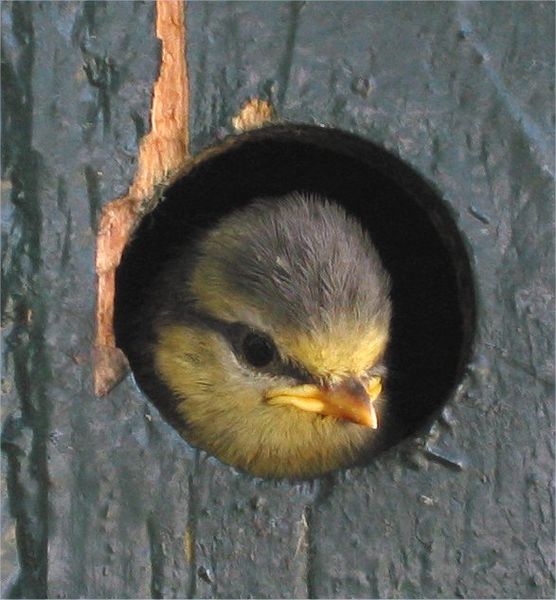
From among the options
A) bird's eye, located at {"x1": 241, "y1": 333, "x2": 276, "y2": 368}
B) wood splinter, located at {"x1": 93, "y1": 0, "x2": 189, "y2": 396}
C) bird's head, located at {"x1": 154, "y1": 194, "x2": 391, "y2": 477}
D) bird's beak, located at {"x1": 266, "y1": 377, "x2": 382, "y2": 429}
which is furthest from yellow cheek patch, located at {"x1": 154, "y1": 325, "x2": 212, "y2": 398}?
wood splinter, located at {"x1": 93, "y1": 0, "x2": 189, "y2": 396}

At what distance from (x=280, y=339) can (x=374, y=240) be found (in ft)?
2.07

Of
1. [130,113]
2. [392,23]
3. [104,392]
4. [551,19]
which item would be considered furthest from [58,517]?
[551,19]

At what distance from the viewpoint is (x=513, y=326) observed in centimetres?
247

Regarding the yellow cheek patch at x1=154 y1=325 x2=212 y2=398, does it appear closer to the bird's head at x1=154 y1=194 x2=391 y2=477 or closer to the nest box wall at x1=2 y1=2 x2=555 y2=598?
the bird's head at x1=154 y1=194 x2=391 y2=477

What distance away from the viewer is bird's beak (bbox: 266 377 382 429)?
8.45 ft

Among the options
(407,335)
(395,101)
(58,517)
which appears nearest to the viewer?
(58,517)

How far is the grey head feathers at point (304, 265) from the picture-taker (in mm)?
2701

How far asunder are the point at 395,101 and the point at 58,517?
3.17 ft

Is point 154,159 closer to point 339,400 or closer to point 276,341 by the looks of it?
point 276,341

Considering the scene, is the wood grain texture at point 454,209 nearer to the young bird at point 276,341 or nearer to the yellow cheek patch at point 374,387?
the young bird at point 276,341

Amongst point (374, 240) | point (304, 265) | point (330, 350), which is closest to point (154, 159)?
point (304, 265)

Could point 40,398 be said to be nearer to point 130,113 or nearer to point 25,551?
point 25,551

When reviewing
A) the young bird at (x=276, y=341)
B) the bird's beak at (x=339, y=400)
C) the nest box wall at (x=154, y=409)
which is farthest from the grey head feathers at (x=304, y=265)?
the nest box wall at (x=154, y=409)

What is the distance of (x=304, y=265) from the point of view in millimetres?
2723
